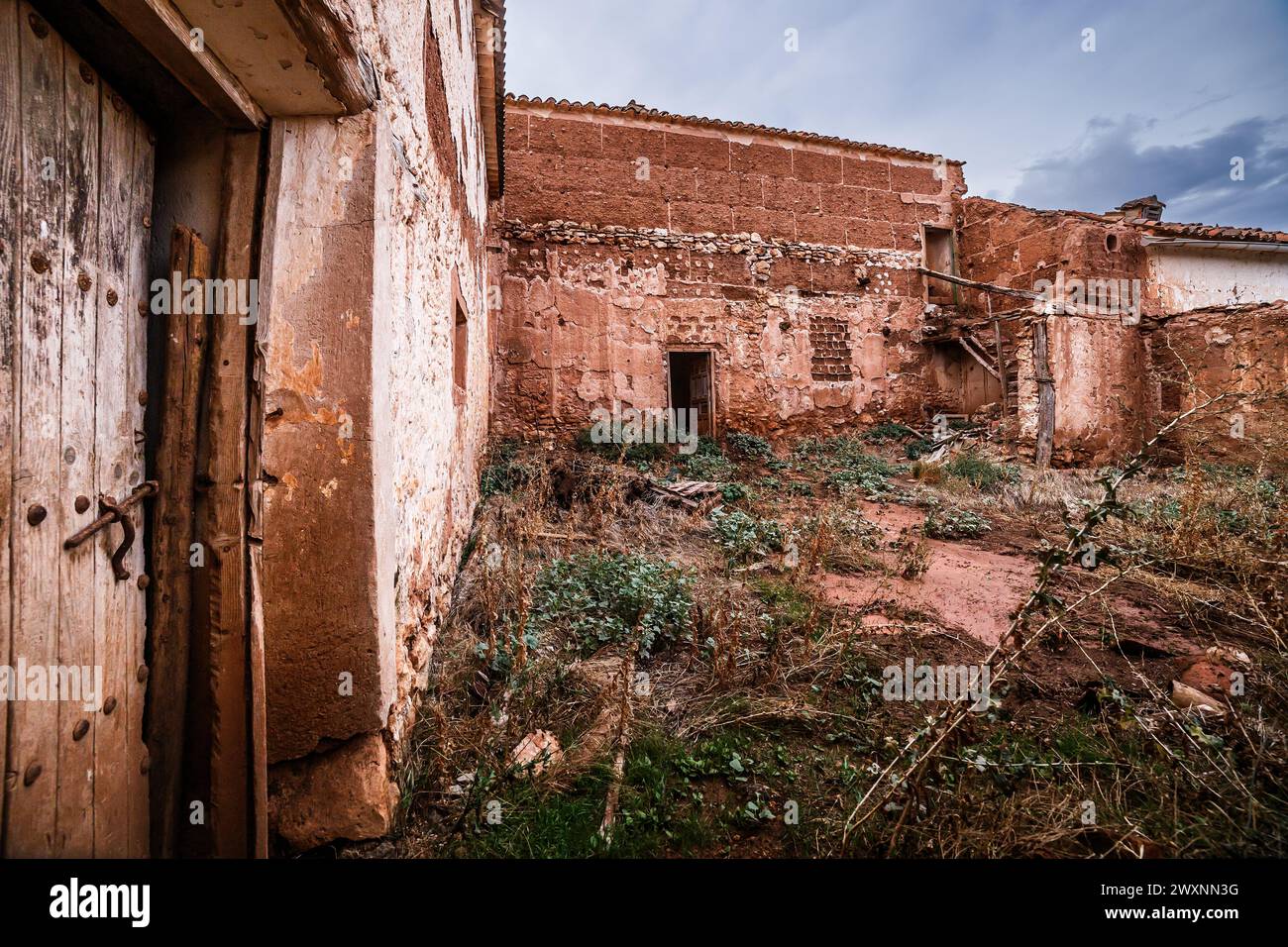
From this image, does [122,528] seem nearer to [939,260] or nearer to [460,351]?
[460,351]

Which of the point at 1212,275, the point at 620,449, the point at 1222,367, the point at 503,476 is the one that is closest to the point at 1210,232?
the point at 1212,275

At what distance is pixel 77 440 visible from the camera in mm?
1321

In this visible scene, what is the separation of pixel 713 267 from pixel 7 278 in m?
9.86

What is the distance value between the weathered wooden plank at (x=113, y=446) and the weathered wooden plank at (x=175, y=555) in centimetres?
7

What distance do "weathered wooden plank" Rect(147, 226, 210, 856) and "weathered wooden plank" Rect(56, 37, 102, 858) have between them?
0.54 feet

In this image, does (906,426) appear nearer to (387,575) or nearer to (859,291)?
(859,291)

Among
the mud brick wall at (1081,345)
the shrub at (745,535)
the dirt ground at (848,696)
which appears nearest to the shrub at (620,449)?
the shrub at (745,535)

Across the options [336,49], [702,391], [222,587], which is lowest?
[222,587]

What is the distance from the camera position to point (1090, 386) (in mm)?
9156

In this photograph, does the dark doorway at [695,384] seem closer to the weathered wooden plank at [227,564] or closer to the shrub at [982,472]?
the shrub at [982,472]

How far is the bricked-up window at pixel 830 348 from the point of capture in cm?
1066

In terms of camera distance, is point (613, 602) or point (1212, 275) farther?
point (1212, 275)

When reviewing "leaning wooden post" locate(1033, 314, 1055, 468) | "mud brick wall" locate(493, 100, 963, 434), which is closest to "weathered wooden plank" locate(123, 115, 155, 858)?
"mud brick wall" locate(493, 100, 963, 434)
